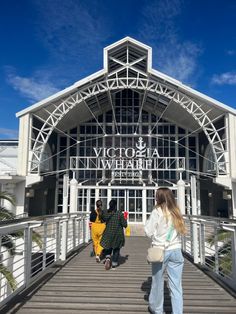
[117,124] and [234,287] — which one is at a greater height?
[117,124]

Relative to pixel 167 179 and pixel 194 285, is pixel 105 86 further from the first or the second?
pixel 194 285

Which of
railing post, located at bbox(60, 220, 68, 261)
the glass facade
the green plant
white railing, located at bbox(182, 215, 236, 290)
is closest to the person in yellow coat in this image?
railing post, located at bbox(60, 220, 68, 261)

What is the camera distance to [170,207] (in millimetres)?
3771

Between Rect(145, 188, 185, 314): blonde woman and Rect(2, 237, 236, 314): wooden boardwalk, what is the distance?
1.78ft

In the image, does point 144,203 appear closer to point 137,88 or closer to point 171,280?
point 137,88

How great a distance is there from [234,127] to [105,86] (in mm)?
7962

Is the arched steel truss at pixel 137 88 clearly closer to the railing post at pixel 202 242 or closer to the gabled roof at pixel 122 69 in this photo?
the gabled roof at pixel 122 69

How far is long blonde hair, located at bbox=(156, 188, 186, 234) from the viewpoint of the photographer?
3680mm

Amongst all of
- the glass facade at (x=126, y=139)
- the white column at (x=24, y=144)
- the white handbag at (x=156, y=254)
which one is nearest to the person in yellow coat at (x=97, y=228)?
the white handbag at (x=156, y=254)

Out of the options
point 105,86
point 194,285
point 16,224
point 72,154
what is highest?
point 105,86

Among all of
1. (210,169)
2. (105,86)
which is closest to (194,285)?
(105,86)

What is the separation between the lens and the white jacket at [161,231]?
368cm

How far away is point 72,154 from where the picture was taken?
23.6 metres

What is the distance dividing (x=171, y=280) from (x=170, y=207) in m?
0.83
